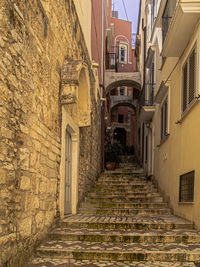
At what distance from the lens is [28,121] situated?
3996 mm

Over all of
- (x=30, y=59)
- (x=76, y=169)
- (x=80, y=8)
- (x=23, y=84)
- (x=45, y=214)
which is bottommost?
Result: (x=45, y=214)

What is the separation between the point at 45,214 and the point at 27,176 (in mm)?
1195

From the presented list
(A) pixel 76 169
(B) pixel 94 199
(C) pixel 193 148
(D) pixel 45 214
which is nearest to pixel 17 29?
(D) pixel 45 214

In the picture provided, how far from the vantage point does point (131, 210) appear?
8102 mm

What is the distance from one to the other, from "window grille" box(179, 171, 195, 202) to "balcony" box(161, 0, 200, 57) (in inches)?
108

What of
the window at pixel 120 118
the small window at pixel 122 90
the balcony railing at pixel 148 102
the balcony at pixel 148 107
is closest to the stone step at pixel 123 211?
the balcony at pixel 148 107

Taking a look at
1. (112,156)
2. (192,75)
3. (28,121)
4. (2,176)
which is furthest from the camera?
(112,156)

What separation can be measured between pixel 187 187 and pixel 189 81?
7.20ft

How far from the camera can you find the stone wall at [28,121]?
327 centimetres

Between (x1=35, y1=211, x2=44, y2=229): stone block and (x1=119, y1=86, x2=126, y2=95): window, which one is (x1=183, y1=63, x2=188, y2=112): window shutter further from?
(x1=119, y1=86, x2=126, y2=95): window

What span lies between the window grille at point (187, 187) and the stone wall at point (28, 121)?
2.61 meters

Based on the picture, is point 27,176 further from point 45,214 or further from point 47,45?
point 47,45

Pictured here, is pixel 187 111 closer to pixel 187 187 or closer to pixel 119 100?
pixel 187 187

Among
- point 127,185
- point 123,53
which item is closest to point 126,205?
point 127,185
